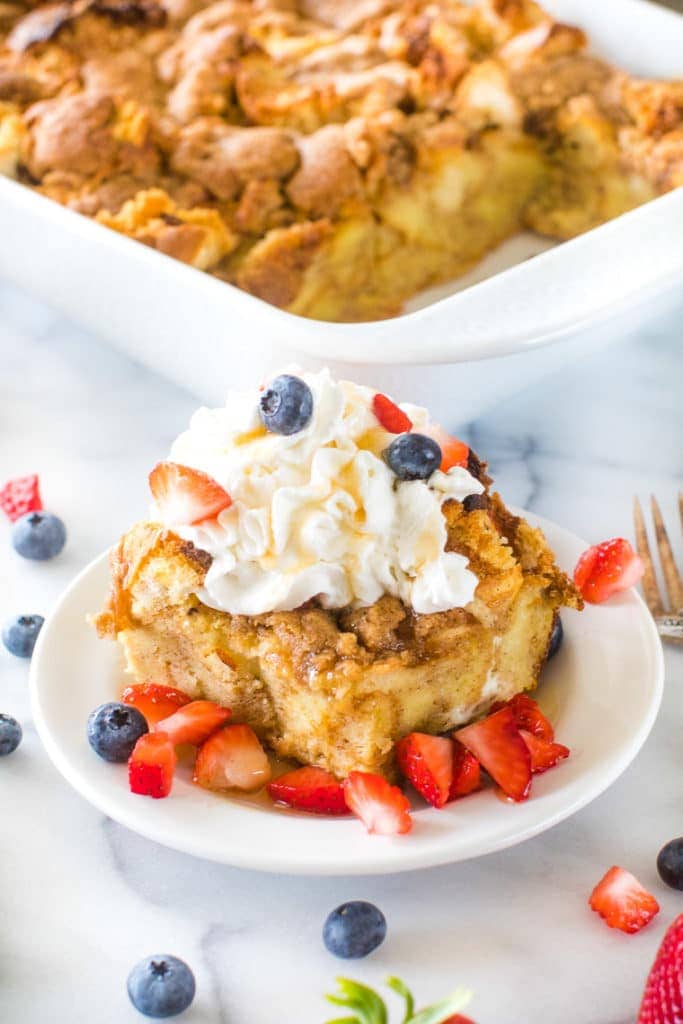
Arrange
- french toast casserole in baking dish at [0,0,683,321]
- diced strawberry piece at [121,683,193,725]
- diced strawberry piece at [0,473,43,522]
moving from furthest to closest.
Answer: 1. french toast casserole in baking dish at [0,0,683,321]
2. diced strawberry piece at [0,473,43,522]
3. diced strawberry piece at [121,683,193,725]

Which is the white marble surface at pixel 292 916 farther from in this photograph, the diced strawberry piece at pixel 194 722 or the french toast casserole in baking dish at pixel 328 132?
the french toast casserole in baking dish at pixel 328 132

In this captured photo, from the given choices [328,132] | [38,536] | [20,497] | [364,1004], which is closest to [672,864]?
[364,1004]

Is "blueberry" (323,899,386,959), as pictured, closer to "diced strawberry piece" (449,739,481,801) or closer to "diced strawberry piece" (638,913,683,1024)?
"diced strawberry piece" (449,739,481,801)

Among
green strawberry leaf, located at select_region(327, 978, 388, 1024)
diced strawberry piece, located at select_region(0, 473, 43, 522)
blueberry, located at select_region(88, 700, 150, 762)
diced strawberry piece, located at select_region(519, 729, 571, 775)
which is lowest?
diced strawberry piece, located at select_region(0, 473, 43, 522)

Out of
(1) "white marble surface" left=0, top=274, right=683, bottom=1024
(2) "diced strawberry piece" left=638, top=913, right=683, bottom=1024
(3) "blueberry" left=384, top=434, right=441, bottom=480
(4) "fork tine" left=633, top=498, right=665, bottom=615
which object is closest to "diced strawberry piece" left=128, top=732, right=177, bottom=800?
(1) "white marble surface" left=0, top=274, right=683, bottom=1024

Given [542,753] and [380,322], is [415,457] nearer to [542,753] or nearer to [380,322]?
[542,753]

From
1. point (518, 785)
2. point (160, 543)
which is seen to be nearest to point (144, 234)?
point (160, 543)
